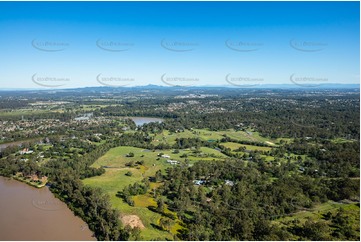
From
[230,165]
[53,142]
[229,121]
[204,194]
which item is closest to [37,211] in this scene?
[204,194]

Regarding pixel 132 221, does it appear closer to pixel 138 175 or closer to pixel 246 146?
pixel 138 175

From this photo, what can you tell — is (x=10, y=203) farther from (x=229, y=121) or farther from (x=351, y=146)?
(x=229, y=121)

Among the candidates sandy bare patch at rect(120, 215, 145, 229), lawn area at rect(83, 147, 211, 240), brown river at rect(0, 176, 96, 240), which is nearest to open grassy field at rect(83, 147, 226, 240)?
lawn area at rect(83, 147, 211, 240)

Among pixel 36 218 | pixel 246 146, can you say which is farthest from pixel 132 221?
pixel 246 146

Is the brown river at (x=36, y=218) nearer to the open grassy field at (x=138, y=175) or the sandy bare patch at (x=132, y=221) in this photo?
the sandy bare patch at (x=132, y=221)

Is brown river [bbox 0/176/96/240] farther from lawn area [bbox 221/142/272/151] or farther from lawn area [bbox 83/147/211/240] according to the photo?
lawn area [bbox 221/142/272/151]
